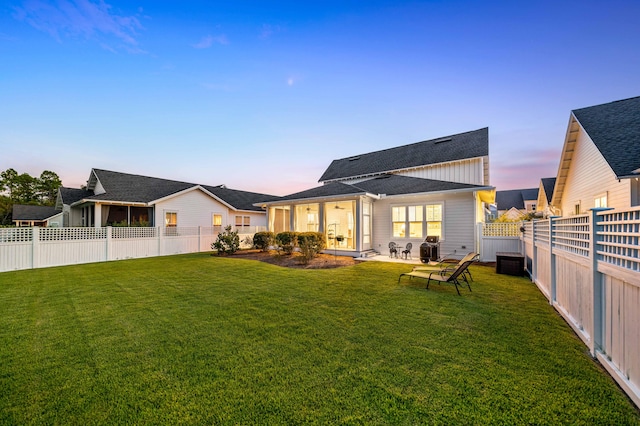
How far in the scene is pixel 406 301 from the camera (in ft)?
17.3

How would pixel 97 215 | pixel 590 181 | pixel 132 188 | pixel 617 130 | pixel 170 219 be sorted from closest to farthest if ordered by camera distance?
pixel 617 130 → pixel 590 181 → pixel 97 215 → pixel 170 219 → pixel 132 188

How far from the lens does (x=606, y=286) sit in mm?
2793

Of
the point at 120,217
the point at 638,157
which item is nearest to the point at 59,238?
the point at 120,217

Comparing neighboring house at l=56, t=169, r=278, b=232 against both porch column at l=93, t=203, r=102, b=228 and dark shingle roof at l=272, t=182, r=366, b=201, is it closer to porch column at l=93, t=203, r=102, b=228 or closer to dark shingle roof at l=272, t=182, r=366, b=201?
porch column at l=93, t=203, r=102, b=228

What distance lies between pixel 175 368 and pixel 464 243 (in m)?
11.6

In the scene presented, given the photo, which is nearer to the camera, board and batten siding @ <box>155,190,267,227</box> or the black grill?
the black grill

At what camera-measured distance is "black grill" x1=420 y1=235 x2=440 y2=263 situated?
34.7ft

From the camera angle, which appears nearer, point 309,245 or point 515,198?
point 309,245

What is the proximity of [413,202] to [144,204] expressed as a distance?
16.0 meters

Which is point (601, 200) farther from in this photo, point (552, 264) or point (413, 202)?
point (552, 264)

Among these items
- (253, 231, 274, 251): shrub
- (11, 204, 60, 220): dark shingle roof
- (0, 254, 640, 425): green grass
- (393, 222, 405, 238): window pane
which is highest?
(11, 204, 60, 220): dark shingle roof

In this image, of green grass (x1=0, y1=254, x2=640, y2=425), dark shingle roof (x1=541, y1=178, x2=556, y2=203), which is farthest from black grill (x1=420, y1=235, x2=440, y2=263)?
dark shingle roof (x1=541, y1=178, x2=556, y2=203)

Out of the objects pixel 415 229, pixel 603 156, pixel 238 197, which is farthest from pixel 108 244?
pixel 603 156

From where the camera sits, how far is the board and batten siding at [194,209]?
16078 mm
